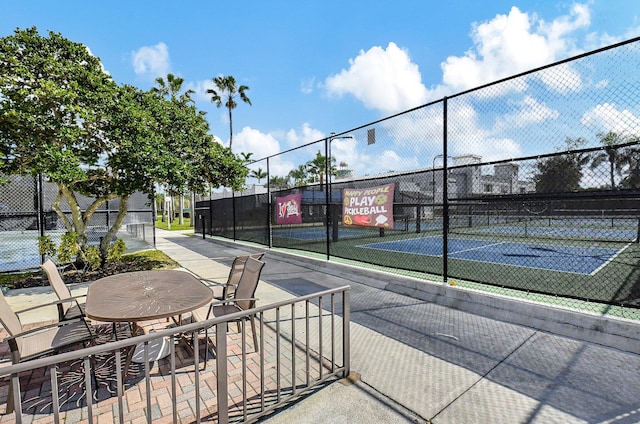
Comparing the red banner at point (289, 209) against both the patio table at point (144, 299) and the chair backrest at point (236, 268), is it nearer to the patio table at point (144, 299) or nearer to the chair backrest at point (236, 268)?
the chair backrest at point (236, 268)

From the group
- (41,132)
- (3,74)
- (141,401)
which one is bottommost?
(141,401)

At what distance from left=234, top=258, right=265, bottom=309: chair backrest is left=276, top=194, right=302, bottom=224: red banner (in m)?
5.77

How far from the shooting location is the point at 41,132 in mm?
6000

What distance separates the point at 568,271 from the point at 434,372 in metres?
6.27

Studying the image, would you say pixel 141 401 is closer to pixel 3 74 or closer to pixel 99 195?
pixel 3 74

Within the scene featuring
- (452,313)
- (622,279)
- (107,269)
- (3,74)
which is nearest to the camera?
(452,313)

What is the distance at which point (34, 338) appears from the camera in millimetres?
3092

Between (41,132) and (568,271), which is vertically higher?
(41,132)

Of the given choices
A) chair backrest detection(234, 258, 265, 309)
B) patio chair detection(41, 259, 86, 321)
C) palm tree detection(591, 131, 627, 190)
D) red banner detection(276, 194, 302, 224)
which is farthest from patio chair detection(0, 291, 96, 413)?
red banner detection(276, 194, 302, 224)

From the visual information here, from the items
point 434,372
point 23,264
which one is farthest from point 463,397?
point 23,264

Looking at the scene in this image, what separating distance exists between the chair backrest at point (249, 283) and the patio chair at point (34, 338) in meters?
1.54

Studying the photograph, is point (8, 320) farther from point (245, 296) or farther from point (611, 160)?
point (611, 160)

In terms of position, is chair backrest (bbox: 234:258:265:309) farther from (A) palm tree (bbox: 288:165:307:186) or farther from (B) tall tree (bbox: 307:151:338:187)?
(A) palm tree (bbox: 288:165:307:186)

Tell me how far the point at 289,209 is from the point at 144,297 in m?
6.90
